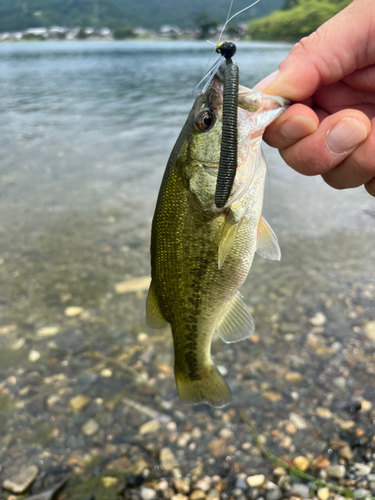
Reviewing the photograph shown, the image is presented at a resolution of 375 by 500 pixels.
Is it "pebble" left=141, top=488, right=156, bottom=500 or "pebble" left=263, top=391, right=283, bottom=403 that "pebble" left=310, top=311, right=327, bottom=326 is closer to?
"pebble" left=263, top=391, right=283, bottom=403

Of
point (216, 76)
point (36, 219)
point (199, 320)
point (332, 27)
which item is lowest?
point (36, 219)

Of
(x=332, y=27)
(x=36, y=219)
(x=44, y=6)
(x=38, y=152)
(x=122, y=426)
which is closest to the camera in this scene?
(x=332, y=27)

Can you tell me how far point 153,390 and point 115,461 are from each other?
721mm

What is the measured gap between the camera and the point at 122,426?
308 cm

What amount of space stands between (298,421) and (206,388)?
1.10 m

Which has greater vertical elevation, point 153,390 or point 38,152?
point 38,152

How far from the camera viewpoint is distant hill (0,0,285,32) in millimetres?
→ 121062

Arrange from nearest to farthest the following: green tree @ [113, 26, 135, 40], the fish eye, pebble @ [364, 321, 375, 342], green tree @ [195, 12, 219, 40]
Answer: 1. the fish eye
2. pebble @ [364, 321, 375, 342]
3. green tree @ [195, 12, 219, 40]
4. green tree @ [113, 26, 135, 40]

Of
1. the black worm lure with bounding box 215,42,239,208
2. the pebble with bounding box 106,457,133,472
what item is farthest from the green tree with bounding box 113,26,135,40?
the pebble with bounding box 106,457,133,472

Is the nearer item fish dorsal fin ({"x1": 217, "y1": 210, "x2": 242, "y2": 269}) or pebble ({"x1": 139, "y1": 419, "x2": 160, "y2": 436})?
fish dorsal fin ({"x1": 217, "y1": 210, "x2": 242, "y2": 269})

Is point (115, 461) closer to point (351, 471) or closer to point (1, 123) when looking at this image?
point (351, 471)

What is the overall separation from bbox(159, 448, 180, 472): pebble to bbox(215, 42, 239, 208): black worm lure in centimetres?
221

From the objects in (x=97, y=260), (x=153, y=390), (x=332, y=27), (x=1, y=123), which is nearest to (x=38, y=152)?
(x=1, y=123)

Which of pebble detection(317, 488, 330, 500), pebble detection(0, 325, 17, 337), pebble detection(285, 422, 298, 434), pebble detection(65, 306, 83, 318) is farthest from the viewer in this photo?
pebble detection(65, 306, 83, 318)
